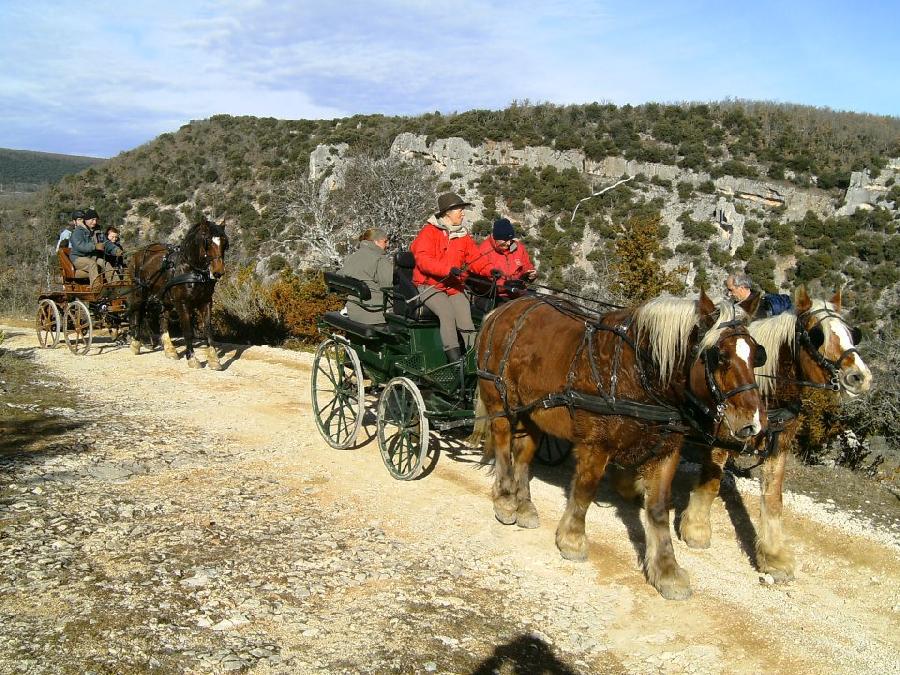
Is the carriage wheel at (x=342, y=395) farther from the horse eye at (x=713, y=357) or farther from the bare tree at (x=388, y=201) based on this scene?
the bare tree at (x=388, y=201)

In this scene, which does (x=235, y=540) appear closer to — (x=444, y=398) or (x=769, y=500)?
(x=444, y=398)

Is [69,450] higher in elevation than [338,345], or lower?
lower

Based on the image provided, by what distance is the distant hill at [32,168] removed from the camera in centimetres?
7938

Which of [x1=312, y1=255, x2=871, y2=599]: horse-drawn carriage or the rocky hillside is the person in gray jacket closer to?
[x1=312, y1=255, x2=871, y2=599]: horse-drawn carriage

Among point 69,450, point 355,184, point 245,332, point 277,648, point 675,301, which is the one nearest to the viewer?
point 277,648

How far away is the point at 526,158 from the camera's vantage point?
5109cm

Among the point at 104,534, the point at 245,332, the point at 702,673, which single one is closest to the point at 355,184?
the point at 245,332

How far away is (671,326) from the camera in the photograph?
432 centimetres

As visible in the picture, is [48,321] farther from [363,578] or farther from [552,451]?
[363,578]

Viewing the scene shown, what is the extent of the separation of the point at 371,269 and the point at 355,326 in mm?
941

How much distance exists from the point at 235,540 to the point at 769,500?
4.21 meters

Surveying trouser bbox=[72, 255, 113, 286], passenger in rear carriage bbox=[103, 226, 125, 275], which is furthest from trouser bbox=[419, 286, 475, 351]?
passenger in rear carriage bbox=[103, 226, 125, 275]

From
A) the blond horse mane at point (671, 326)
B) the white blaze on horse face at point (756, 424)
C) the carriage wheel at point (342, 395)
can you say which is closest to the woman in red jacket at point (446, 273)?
the carriage wheel at point (342, 395)

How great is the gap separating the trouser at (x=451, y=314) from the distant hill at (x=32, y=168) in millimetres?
81978
